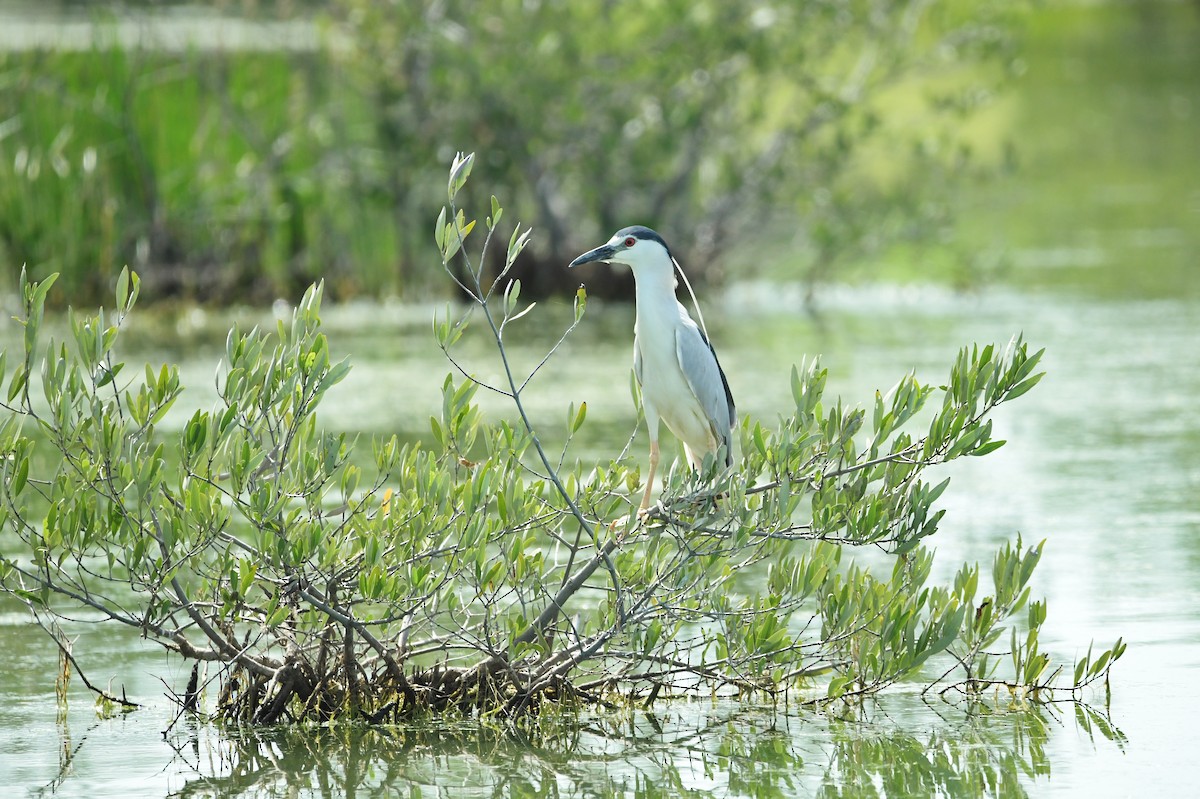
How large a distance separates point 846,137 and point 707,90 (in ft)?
3.47

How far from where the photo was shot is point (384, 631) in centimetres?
498

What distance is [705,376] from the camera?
5.11m

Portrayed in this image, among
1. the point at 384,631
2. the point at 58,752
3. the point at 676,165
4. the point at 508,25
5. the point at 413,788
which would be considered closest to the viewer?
the point at 413,788

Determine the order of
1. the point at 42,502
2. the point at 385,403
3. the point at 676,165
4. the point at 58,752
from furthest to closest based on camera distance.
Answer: the point at 676,165 < the point at 385,403 < the point at 42,502 < the point at 58,752

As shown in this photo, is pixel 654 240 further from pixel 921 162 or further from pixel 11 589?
pixel 921 162

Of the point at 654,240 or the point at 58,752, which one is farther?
the point at 654,240

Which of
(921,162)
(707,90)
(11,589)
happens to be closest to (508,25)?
(707,90)

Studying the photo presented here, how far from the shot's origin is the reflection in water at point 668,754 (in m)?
4.15

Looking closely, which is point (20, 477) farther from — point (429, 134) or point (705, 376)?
point (429, 134)

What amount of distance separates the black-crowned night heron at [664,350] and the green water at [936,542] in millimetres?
868

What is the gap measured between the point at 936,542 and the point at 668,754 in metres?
2.39

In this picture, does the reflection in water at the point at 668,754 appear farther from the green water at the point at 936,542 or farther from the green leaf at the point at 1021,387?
the green leaf at the point at 1021,387

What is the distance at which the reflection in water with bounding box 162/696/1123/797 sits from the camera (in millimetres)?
4152

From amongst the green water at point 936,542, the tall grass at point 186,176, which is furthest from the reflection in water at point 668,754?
the tall grass at point 186,176
